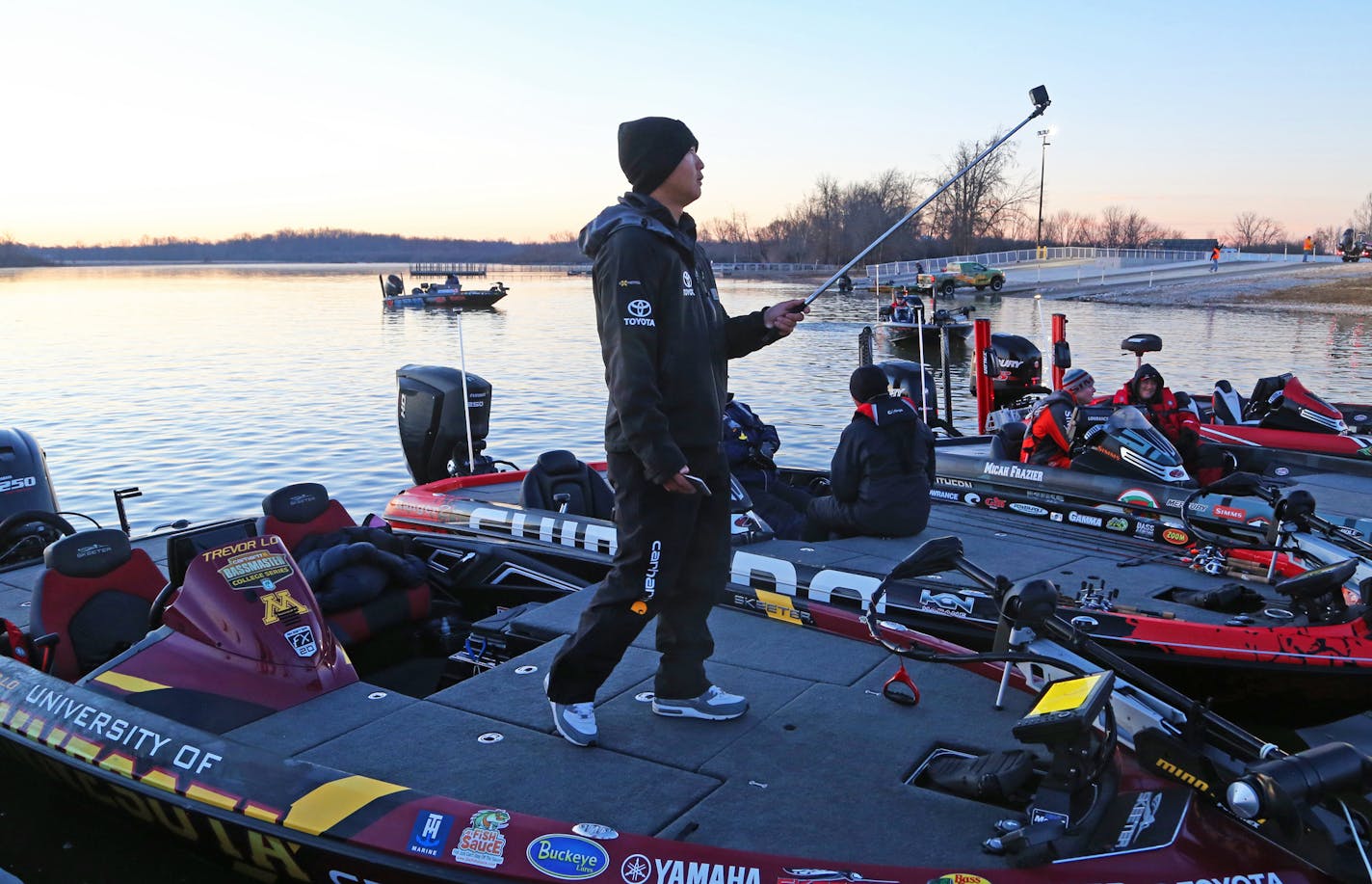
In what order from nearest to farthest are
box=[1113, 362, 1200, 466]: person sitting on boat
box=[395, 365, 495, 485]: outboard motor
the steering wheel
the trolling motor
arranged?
1. the trolling motor
2. the steering wheel
3. box=[395, 365, 495, 485]: outboard motor
4. box=[1113, 362, 1200, 466]: person sitting on boat

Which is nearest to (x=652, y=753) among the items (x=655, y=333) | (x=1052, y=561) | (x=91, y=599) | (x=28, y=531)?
(x=655, y=333)

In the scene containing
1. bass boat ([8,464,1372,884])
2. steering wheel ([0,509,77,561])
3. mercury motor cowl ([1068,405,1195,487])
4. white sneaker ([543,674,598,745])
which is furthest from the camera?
mercury motor cowl ([1068,405,1195,487])

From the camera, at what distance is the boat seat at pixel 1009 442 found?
9.36 metres

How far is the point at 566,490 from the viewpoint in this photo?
769cm

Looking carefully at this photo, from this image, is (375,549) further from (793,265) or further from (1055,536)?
(793,265)

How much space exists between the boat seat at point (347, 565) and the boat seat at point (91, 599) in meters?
0.70

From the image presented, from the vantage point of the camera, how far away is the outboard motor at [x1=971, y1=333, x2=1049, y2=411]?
1605 cm

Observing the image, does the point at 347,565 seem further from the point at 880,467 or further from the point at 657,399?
the point at 880,467

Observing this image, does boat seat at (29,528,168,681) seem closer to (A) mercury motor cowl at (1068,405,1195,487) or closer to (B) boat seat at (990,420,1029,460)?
(A) mercury motor cowl at (1068,405,1195,487)

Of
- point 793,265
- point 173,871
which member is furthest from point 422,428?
point 793,265

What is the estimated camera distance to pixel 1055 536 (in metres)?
7.27

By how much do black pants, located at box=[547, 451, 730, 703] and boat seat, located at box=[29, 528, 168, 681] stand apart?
102 inches

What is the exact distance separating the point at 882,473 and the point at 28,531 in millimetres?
5755

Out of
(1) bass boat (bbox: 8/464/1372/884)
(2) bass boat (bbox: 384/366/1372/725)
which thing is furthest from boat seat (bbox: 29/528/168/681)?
(2) bass boat (bbox: 384/366/1372/725)
